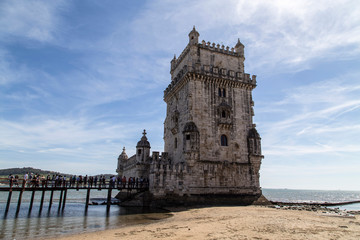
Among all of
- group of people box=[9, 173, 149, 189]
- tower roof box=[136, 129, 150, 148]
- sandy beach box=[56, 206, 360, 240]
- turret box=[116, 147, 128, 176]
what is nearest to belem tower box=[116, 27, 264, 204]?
tower roof box=[136, 129, 150, 148]

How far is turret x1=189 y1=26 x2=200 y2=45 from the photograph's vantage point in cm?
3083

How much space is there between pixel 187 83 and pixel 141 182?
41.7 feet

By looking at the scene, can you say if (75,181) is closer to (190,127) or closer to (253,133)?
(190,127)

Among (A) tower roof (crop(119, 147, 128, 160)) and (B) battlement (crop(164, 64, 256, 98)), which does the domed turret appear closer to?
(A) tower roof (crop(119, 147, 128, 160))

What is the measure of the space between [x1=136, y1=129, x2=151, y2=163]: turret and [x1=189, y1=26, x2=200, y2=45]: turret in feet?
46.3

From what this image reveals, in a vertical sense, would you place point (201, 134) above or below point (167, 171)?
above

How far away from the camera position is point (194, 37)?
3095 centimetres

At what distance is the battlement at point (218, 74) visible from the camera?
96.2 ft

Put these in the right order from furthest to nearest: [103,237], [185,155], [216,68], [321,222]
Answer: [216,68], [185,155], [321,222], [103,237]

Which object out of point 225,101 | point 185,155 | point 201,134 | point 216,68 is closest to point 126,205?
point 185,155

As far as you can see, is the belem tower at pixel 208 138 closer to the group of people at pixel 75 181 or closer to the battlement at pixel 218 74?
the battlement at pixel 218 74

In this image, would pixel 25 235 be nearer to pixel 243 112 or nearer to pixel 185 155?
pixel 185 155

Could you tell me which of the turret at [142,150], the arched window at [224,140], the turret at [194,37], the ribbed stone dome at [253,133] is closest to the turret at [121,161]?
the turret at [142,150]

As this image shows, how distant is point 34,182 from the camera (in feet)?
80.2
